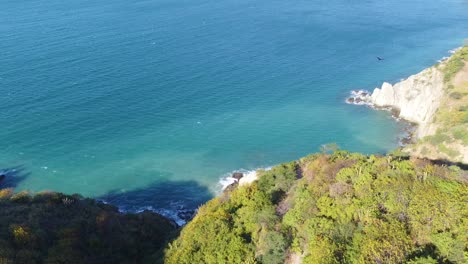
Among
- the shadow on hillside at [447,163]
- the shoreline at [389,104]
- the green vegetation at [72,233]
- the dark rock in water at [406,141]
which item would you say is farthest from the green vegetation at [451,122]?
the green vegetation at [72,233]

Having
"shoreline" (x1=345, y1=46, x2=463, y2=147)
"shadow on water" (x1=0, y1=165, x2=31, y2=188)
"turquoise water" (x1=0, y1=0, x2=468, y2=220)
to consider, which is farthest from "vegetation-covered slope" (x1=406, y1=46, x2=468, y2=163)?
"shadow on water" (x1=0, y1=165, x2=31, y2=188)

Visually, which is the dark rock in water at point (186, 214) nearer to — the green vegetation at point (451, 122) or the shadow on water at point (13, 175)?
the shadow on water at point (13, 175)

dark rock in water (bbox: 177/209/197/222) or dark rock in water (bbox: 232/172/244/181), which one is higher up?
dark rock in water (bbox: 232/172/244/181)

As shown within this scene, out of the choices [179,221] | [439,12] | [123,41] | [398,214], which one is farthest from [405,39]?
[398,214]

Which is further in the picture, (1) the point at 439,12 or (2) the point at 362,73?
(1) the point at 439,12

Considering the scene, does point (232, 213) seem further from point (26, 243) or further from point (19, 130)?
point (19, 130)

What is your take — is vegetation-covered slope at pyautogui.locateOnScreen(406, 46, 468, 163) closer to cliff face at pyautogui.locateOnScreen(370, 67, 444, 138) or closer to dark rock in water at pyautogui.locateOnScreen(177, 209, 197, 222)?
cliff face at pyautogui.locateOnScreen(370, 67, 444, 138)

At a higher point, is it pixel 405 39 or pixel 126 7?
pixel 126 7
